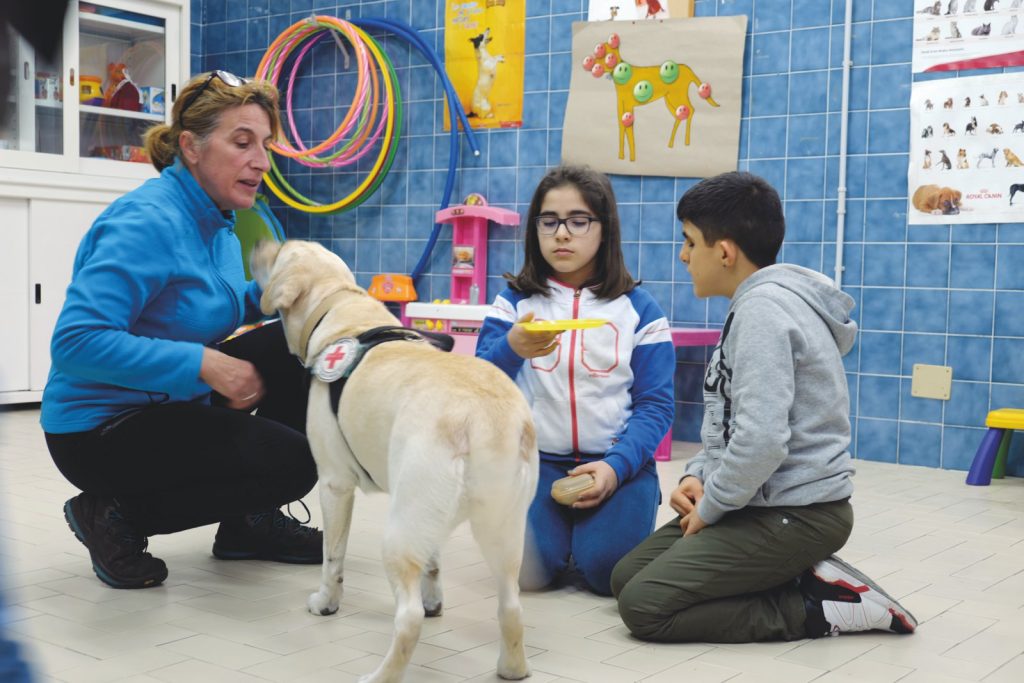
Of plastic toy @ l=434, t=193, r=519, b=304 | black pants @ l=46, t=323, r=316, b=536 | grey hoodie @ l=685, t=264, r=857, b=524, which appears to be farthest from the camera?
plastic toy @ l=434, t=193, r=519, b=304

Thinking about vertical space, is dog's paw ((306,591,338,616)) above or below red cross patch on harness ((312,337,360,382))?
below

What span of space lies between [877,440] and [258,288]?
9.19 ft

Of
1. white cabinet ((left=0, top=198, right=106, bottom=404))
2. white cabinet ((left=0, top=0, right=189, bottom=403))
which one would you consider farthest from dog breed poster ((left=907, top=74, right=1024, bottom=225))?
white cabinet ((left=0, top=198, right=106, bottom=404))

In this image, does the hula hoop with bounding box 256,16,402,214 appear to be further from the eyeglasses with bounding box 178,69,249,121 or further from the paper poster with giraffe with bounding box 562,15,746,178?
the eyeglasses with bounding box 178,69,249,121

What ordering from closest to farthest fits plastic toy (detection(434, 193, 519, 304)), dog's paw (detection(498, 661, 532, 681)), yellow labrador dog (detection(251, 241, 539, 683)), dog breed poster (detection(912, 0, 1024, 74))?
yellow labrador dog (detection(251, 241, 539, 683)) < dog's paw (detection(498, 661, 532, 681)) < dog breed poster (detection(912, 0, 1024, 74)) < plastic toy (detection(434, 193, 519, 304))

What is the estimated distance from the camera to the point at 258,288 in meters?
2.46

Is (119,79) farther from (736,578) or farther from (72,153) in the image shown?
(736,578)

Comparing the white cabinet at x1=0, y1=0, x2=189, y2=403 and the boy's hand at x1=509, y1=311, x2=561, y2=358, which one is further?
the white cabinet at x1=0, y1=0, x2=189, y2=403

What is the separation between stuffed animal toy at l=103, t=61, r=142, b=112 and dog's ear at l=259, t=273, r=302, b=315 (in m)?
3.96

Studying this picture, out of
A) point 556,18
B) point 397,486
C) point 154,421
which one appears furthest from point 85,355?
point 556,18

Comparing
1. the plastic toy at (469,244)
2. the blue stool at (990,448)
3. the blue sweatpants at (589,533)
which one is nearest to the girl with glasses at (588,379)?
the blue sweatpants at (589,533)

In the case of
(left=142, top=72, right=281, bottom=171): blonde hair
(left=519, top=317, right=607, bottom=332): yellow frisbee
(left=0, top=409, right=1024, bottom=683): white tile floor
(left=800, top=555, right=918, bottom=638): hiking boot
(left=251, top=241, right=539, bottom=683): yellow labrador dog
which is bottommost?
(left=0, top=409, right=1024, bottom=683): white tile floor

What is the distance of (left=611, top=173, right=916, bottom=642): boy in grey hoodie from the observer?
1938 mm

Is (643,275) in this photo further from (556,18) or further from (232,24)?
(232,24)
